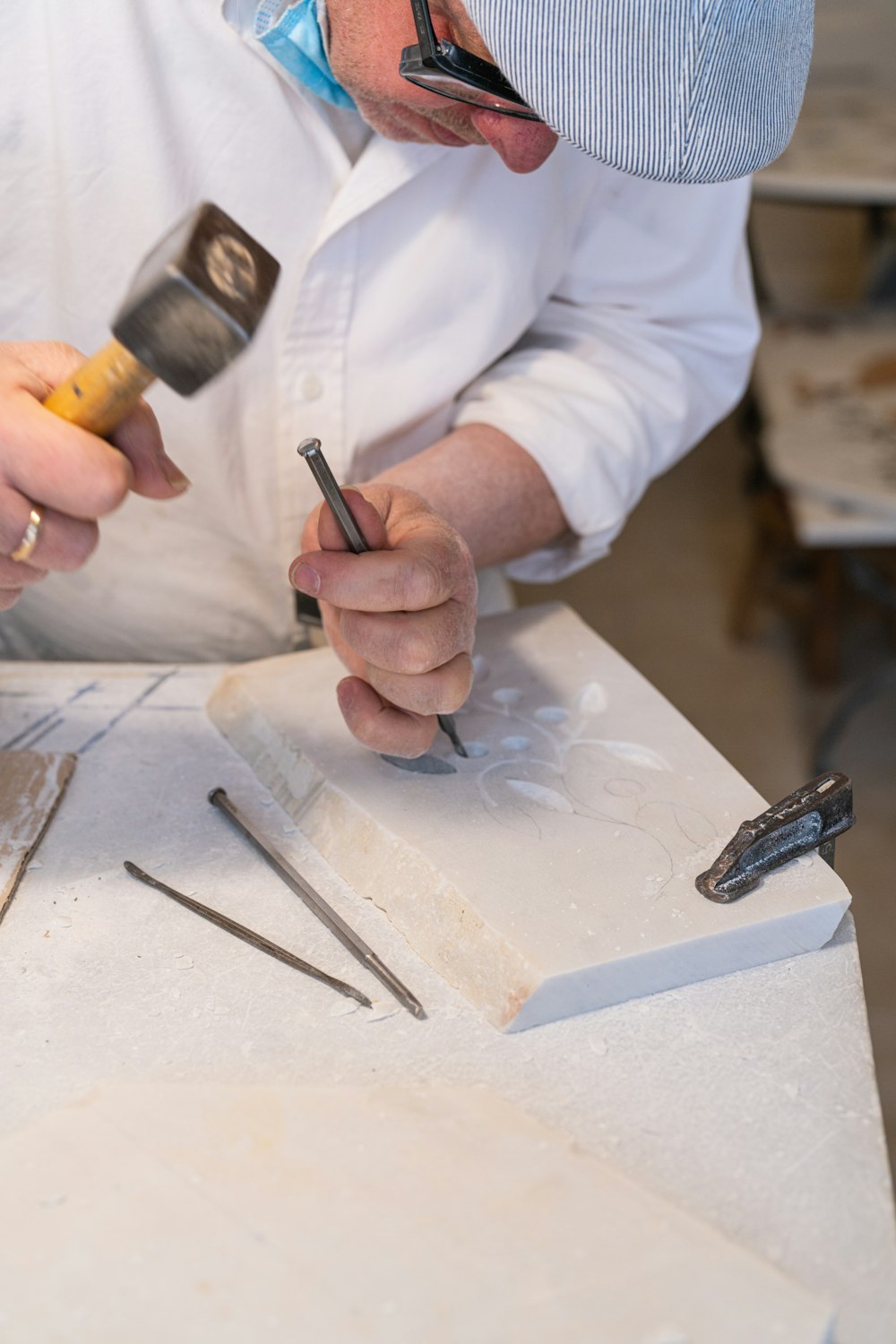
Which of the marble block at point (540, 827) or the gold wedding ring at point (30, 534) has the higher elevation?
the gold wedding ring at point (30, 534)

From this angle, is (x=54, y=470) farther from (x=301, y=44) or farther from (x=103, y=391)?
(x=301, y=44)

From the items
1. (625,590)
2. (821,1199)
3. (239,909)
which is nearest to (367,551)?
(239,909)

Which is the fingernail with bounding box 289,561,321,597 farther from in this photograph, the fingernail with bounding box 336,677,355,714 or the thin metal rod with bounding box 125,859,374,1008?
the thin metal rod with bounding box 125,859,374,1008

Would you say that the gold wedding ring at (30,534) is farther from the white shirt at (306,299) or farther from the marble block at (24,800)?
the white shirt at (306,299)

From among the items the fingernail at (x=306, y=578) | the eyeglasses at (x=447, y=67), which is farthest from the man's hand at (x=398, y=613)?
the eyeglasses at (x=447, y=67)

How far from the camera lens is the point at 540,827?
42.6 inches

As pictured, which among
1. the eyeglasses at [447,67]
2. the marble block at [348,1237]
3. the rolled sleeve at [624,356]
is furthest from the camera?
the rolled sleeve at [624,356]

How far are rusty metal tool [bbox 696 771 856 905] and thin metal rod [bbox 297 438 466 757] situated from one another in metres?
0.29

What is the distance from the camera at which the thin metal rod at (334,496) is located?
3.16ft

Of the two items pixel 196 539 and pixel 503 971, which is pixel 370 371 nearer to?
pixel 196 539

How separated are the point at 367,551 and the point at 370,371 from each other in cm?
37

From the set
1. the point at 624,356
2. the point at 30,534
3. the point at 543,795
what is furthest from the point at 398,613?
the point at 624,356

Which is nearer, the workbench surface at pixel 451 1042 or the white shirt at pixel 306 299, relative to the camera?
the workbench surface at pixel 451 1042

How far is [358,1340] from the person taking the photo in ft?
2.27
